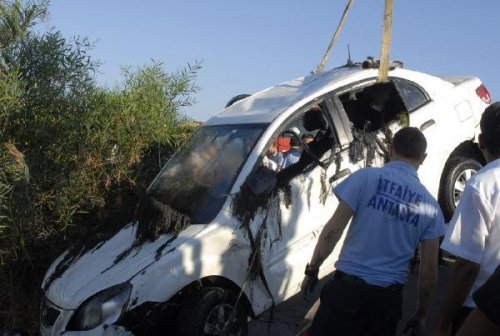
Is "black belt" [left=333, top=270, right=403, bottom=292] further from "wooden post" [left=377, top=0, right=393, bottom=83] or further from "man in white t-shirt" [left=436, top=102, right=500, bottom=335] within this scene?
"wooden post" [left=377, top=0, right=393, bottom=83]

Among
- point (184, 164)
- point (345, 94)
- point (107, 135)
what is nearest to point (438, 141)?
point (345, 94)

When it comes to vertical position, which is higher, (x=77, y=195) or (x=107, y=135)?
(x=107, y=135)

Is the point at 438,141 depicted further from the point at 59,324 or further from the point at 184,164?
the point at 59,324

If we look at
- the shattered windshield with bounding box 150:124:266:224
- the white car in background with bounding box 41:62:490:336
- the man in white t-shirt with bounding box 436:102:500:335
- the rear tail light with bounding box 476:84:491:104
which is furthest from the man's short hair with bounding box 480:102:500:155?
the rear tail light with bounding box 476:84:491:104

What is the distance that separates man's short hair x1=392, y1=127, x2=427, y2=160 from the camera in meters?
2.70

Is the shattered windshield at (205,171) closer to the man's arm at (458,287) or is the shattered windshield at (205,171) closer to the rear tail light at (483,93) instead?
the man's arm at (458,287)

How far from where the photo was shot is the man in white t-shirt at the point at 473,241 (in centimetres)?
200

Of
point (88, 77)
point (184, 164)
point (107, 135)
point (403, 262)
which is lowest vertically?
point (403, 262)

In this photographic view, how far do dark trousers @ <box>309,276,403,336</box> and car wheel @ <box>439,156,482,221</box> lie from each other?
271 cm

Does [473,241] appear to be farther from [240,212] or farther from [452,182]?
[452,182]

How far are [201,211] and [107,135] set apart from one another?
7.96ft

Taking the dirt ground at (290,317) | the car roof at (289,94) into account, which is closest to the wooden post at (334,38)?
the car roof at (289,94)

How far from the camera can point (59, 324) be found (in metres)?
3.52

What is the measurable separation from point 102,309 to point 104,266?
0.45 m
